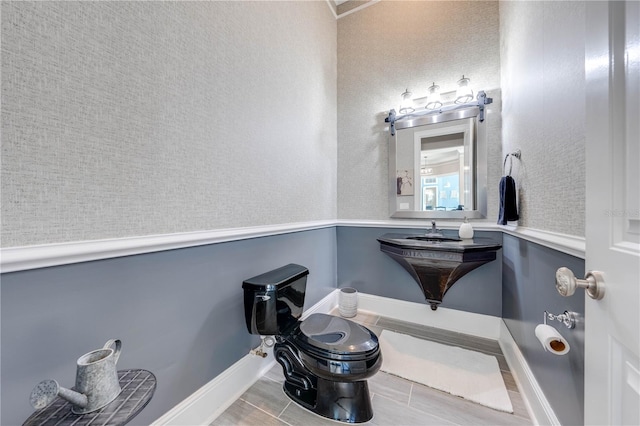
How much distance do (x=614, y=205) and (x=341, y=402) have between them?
1371 mm

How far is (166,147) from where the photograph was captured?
1.03 m

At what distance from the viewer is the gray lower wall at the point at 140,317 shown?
68cm

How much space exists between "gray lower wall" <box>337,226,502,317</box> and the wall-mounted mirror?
0.81 feet

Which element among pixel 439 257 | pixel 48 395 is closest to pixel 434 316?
pixel 439 257

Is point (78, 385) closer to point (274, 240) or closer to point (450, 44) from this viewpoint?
point (274, 240)

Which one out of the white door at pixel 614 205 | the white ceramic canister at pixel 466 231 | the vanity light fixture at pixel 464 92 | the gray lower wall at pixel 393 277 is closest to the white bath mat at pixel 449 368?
the gray lower wall at pixel 393 277

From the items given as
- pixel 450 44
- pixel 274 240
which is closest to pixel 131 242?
pixel 274 240

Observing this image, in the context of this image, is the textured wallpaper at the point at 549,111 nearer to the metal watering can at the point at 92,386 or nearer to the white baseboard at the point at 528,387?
the white baseboard at the point at 528,387

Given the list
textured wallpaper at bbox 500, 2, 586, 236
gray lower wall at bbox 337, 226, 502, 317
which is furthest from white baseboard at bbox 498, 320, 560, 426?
textured wallpaper at bbox 500, 2, 586, 236

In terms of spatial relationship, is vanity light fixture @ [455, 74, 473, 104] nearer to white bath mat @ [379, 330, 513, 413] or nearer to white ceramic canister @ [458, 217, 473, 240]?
white ceramic canister @ [458, 217, 473, 240]

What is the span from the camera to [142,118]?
37.3 inches

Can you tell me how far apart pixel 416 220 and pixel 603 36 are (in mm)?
1803

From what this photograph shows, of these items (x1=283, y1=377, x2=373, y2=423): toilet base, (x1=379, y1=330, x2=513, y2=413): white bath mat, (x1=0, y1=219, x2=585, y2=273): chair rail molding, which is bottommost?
(x1=379, y1=330, x2=513, y2=413): white bath mat

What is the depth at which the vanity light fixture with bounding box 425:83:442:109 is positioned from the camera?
211cm
